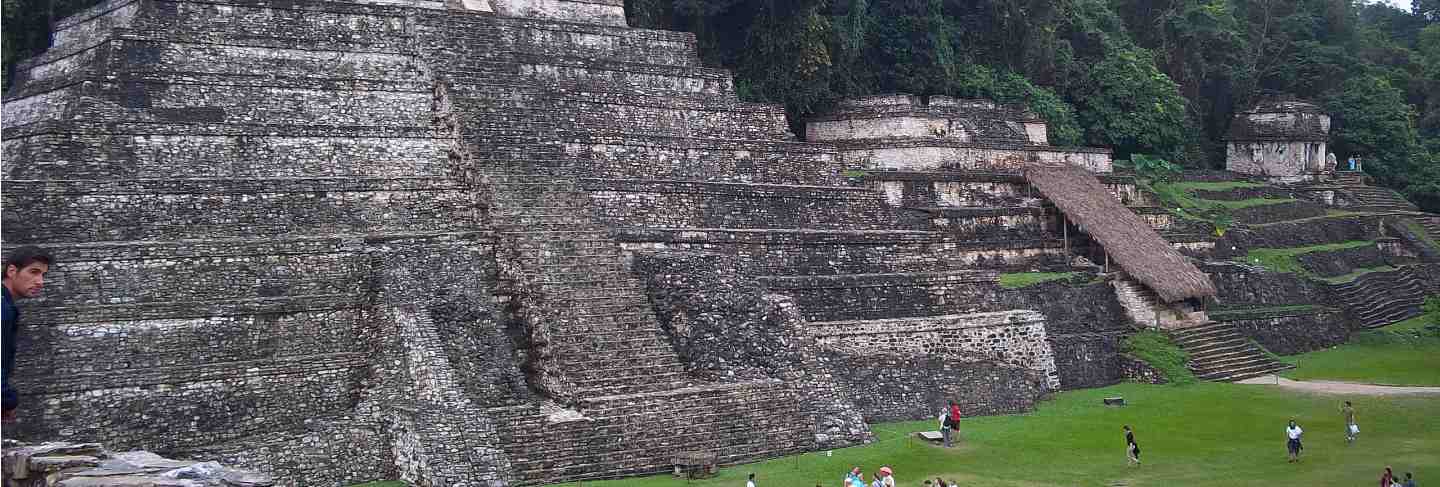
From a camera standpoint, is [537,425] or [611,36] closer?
[537,425]

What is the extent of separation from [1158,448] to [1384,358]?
540 inches

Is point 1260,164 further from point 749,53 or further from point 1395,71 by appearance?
point 749,53

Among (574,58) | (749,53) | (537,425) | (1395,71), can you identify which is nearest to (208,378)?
(537,425)

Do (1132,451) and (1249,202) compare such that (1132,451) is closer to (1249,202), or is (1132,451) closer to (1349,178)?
(1249,202)

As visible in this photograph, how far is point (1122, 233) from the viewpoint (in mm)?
37469

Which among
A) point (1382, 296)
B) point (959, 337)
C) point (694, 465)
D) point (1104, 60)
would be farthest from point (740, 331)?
point (1104, 60)

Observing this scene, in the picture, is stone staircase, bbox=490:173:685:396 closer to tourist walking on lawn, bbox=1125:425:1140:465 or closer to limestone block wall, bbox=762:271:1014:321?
limestone block wall, bbox=762:271:1014:321

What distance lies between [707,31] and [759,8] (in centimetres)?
136

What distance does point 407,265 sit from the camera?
25.5 metres

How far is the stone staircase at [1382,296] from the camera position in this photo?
Answer: 42000mm

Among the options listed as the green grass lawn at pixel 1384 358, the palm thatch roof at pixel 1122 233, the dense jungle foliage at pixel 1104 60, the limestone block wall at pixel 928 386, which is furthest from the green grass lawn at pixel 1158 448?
the dense jungle foliage at pixel 1104 60

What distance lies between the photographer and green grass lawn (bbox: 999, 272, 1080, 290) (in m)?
34.5

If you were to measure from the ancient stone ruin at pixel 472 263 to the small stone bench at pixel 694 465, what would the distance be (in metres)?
0.20

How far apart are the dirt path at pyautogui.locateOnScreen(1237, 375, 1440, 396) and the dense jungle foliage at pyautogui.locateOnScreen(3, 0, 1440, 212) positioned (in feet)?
39.3
